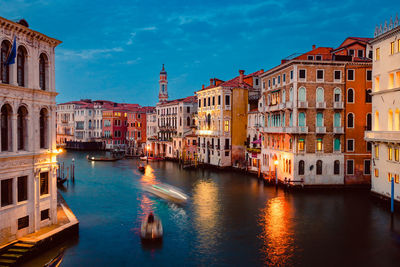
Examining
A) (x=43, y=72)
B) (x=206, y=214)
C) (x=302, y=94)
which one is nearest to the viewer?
(x=43, y=72)

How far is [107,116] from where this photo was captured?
88.2 metres

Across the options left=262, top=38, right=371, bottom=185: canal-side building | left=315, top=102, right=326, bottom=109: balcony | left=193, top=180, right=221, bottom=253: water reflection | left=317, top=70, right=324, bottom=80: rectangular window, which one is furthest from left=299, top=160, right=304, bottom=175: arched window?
left=193, top=180, right=221, bottom=253: water reflection

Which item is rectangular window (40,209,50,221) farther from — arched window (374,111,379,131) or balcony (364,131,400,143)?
arched window (374,111,379,131)

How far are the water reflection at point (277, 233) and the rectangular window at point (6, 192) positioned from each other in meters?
10.8

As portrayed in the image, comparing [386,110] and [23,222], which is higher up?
[386,110]

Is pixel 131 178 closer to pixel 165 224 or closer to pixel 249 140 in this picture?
pixel 249 140

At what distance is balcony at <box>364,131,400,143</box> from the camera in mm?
22516

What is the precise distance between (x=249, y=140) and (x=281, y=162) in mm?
11616

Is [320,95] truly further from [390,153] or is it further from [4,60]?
[4,60]

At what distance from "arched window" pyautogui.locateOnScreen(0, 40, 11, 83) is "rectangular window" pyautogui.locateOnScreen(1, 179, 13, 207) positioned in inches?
157

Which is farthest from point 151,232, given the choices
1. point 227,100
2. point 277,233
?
point 227,100

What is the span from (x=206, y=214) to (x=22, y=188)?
11766mm

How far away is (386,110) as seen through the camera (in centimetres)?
2431

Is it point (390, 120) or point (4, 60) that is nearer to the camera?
point (4, 60)
